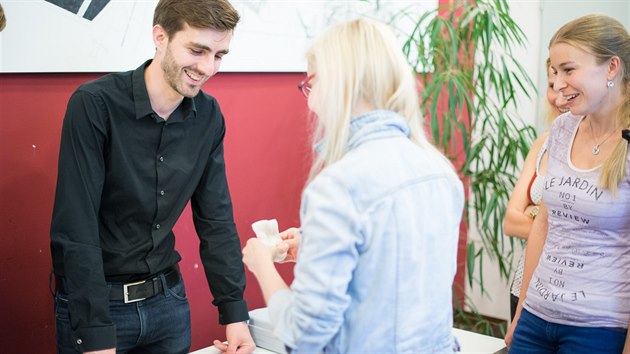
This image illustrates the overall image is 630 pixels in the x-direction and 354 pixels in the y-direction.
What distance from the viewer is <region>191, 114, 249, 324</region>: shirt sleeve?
7.18 feet

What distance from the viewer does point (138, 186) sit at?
1939mm

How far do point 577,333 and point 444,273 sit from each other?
28.3 inches

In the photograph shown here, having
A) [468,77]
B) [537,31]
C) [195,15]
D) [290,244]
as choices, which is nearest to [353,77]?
[290,244]

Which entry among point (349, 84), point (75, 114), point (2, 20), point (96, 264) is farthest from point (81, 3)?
point (349, 84)

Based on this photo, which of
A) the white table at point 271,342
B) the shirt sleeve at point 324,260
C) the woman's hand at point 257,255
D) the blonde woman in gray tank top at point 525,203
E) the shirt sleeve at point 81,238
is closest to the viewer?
the shirt sleeve at point 324,260

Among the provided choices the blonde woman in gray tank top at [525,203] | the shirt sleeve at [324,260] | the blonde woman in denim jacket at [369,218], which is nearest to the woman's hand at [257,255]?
the blonde woman in denim jacket at [369,218]

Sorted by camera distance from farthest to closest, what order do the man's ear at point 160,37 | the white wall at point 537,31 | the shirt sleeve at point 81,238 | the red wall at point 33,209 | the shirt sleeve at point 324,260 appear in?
the white wall at point 537,31
the red wall at point 33,209
the man's ear at point 160,37
the shirt sleeve at point 81,238
the shirt sleeve at point 324,260

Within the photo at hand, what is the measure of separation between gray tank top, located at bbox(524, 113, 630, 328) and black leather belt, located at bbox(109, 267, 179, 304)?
1.01 metres

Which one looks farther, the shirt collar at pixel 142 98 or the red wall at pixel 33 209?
the red wall at pixel 33 209

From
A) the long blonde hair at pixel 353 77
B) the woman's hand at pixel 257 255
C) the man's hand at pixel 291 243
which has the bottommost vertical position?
the man's hand at pixel 291 243

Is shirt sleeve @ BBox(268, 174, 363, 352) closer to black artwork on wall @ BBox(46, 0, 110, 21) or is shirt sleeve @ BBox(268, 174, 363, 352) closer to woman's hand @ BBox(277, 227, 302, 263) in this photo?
woman's hand @ BBox(277, 227, 302, 263)

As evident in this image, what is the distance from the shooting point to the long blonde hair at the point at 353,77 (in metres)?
1.26

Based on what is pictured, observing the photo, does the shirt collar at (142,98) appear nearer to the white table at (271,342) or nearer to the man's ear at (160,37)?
the man's ear at (160,37)

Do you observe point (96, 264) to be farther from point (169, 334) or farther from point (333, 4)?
point (333, 4)
